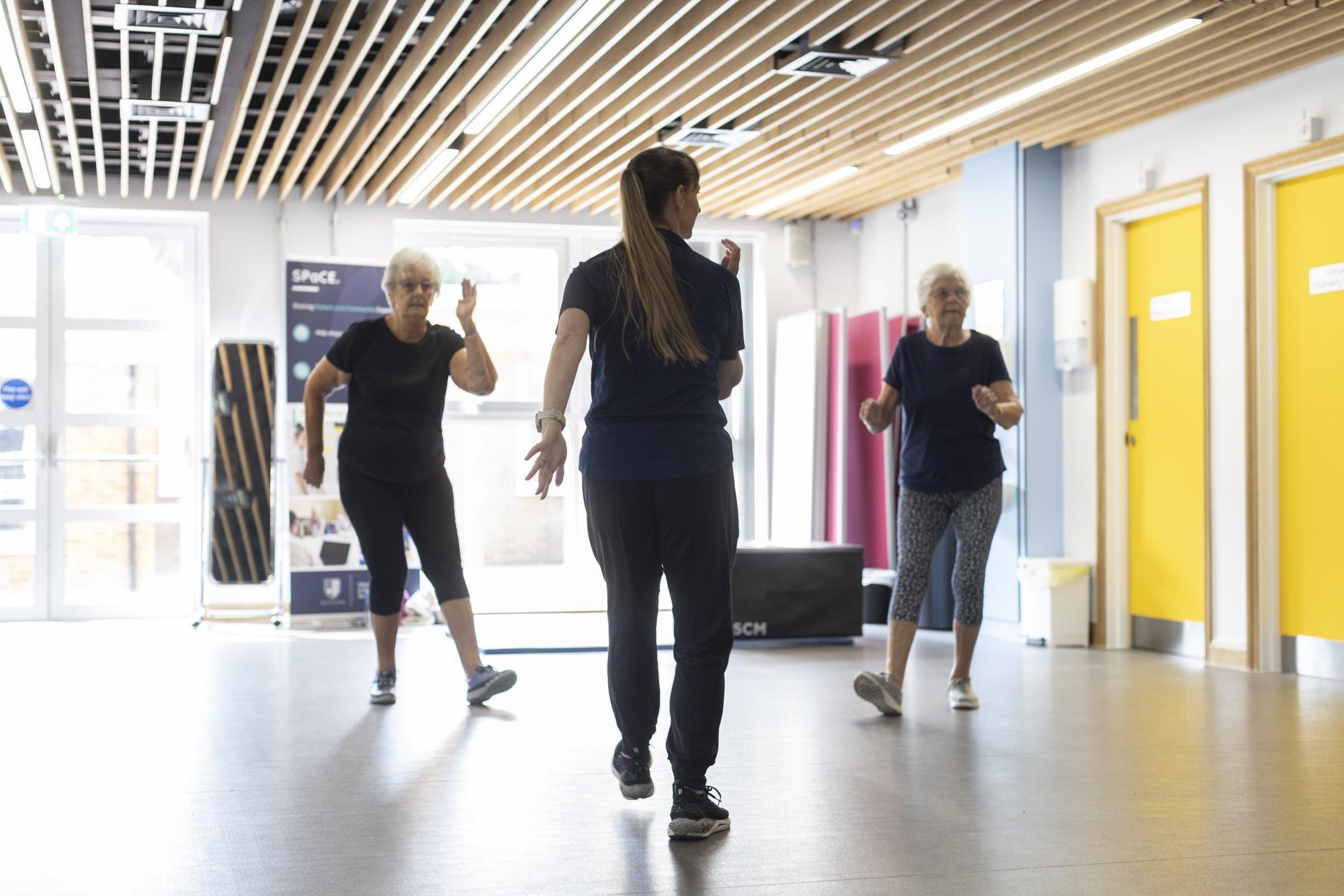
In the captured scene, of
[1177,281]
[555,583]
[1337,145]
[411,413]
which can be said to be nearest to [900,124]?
[1177,281]

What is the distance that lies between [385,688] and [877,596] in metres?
3.69

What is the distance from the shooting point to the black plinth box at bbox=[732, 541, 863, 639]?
6.38 metres

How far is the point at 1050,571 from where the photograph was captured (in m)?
6.69

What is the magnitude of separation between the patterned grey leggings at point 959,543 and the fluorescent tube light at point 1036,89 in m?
2.01

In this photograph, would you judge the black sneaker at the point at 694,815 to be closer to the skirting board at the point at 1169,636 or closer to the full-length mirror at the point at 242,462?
the skirting board at the point at 1169,636

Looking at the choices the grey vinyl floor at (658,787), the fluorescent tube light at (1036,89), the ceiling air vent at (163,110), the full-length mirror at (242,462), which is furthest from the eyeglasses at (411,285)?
the full-length mirror at (242,462)

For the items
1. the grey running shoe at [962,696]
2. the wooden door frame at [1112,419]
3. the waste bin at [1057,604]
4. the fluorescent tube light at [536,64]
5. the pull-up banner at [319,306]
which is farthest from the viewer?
the pull-up banner at [319,306]

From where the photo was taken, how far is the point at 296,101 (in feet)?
21.2

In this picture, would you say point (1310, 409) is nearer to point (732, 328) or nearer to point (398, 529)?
point (732, 328)

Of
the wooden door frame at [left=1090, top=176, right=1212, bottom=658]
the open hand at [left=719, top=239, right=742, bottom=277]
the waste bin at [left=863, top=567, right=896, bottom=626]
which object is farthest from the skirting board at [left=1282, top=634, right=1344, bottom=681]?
the open hand at [left=719, top=239, right=742, bottom=277]

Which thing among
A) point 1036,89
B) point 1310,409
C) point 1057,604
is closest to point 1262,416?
point 1310,409

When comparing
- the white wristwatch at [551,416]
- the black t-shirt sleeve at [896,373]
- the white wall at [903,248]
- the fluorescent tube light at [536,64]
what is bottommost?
the white wristwatch at [551,416]

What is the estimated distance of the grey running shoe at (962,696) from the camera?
447 cm

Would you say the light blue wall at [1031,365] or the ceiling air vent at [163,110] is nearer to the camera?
the ceiling air vent at [163,110]
